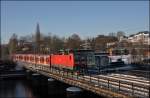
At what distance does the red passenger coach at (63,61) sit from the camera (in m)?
38.0

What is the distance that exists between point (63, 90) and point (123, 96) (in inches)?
856

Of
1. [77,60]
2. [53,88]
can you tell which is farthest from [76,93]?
[53,88]

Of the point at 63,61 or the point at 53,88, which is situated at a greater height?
the point at 63,61

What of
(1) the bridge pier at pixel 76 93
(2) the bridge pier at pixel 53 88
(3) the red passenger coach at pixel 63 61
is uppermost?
(3) the red passenger coach at pixel 63 61

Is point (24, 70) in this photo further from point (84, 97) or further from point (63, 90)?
point (84, 97)

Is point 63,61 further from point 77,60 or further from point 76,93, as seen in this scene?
point 76,93

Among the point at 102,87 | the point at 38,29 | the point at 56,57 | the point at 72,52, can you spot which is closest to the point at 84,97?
the point at 102,87

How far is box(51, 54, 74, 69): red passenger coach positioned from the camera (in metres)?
38.0

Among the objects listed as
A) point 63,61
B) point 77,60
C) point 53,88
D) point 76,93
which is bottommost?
point 53,88

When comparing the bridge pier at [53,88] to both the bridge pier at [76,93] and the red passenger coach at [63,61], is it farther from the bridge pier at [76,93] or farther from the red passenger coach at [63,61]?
the bridge pier at [76,93]

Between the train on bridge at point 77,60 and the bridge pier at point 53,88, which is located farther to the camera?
the bridge pier at point 53,88

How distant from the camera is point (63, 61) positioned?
4153 cm

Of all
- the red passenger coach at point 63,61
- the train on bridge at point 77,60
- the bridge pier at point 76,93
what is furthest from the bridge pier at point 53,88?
the bridge pier at point 76,93

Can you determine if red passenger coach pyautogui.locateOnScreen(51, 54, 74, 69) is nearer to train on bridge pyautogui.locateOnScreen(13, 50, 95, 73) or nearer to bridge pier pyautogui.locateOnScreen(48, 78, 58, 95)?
train on bridge pyautogui.locateOnScreen(13, 50, 95, 73)
